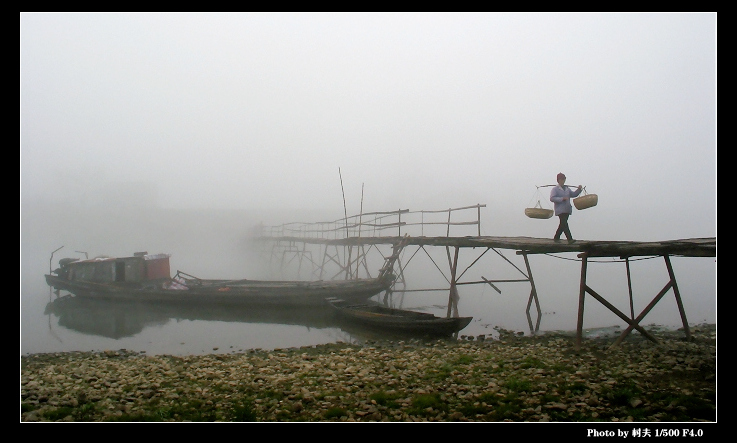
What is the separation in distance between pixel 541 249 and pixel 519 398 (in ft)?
24.0

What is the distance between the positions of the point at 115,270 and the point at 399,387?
2451 centimetres

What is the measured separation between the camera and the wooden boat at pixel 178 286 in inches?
882

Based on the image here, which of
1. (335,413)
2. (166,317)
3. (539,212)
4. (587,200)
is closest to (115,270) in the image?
(166,317)

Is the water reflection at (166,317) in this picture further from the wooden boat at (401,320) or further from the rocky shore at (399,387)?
the rocky shore at (399,387)

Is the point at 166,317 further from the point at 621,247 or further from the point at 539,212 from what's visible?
the point at 621,247

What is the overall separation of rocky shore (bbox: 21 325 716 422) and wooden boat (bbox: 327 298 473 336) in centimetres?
261

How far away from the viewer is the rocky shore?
6938 millimetres

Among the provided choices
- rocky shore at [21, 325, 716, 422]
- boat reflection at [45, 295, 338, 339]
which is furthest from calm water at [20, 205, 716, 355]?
rocky shore at [21, 325, 716, 422]

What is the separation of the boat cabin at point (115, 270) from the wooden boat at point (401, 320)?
14945 mm

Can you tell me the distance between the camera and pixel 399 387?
8367 mm

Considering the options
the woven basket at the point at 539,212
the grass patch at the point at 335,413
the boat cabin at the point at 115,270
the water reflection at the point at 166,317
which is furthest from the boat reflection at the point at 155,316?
the grass patch at the point at 335,413

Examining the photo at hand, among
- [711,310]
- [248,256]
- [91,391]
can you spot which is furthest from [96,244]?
[711,310]

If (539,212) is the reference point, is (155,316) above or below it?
below
